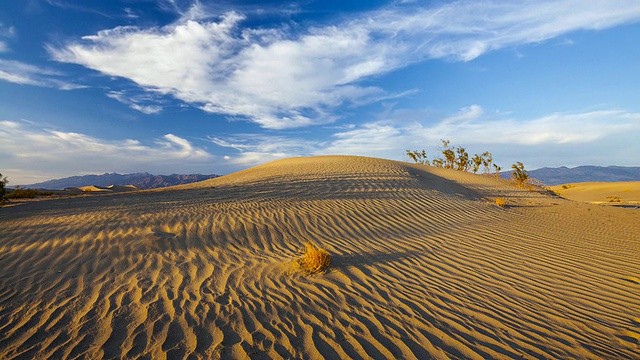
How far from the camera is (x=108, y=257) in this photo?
519 centimetres

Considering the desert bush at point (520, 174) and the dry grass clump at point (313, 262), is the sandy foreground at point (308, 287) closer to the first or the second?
→ the dry grass clump at point (313, 262)

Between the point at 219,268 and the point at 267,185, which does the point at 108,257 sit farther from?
the point at 267,185

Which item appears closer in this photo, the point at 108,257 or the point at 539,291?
the point at 539,291

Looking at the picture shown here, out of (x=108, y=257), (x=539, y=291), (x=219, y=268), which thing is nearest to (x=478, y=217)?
(x=539, y=291)

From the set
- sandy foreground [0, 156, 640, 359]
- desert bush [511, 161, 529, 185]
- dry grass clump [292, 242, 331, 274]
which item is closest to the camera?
sandy foreground [0, 156, 640, 359]

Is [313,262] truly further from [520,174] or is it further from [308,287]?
[520,174]

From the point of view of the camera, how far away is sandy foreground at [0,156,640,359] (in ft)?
9.73

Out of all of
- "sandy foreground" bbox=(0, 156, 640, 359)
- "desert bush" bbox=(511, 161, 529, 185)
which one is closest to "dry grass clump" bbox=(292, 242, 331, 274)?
"sandy foreground" bbox=(0, 156, 640, 359)

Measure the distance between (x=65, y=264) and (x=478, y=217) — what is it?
33.6 feet

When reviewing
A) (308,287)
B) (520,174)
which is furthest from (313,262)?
(520,174)

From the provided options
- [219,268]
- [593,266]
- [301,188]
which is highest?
[301,188]

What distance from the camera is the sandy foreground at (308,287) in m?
2.97

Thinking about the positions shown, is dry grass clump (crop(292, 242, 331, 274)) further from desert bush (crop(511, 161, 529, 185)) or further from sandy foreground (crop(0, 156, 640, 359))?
desert bush (crop(511, 161, 529, 185))

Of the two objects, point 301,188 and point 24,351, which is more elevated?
point 301,188
